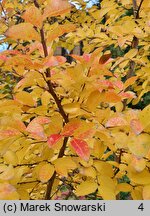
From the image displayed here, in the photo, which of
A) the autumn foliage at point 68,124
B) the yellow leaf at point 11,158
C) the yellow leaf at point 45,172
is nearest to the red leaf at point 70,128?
the autumn foliage at point 68,124

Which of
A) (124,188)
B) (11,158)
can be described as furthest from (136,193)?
(11,158)

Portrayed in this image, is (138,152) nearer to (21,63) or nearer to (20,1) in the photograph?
(21,63)

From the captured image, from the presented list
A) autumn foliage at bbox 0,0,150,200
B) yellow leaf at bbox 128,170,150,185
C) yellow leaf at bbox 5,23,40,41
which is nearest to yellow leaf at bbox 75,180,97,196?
autumn foliage at bbox 0,0,150,200

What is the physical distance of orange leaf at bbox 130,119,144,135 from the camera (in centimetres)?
85

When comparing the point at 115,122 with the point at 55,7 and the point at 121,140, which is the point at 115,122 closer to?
the point at 121,140

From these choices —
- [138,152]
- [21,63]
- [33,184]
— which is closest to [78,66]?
[21,63]

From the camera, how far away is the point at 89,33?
205 cm

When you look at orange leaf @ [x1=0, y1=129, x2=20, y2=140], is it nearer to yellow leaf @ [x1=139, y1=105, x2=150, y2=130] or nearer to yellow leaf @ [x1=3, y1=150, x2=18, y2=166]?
yellow leaf @ [x1=3, y1=150, x2=18, y2=166]

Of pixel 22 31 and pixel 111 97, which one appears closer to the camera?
pixel 22 31

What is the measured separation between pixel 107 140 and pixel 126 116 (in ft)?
0.27

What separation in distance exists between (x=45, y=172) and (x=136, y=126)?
26cm

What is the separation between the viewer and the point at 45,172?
35.3 inches

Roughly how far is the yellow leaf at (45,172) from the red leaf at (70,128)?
103 millimetres

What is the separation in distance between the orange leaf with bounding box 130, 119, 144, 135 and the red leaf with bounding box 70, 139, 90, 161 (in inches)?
4.8
